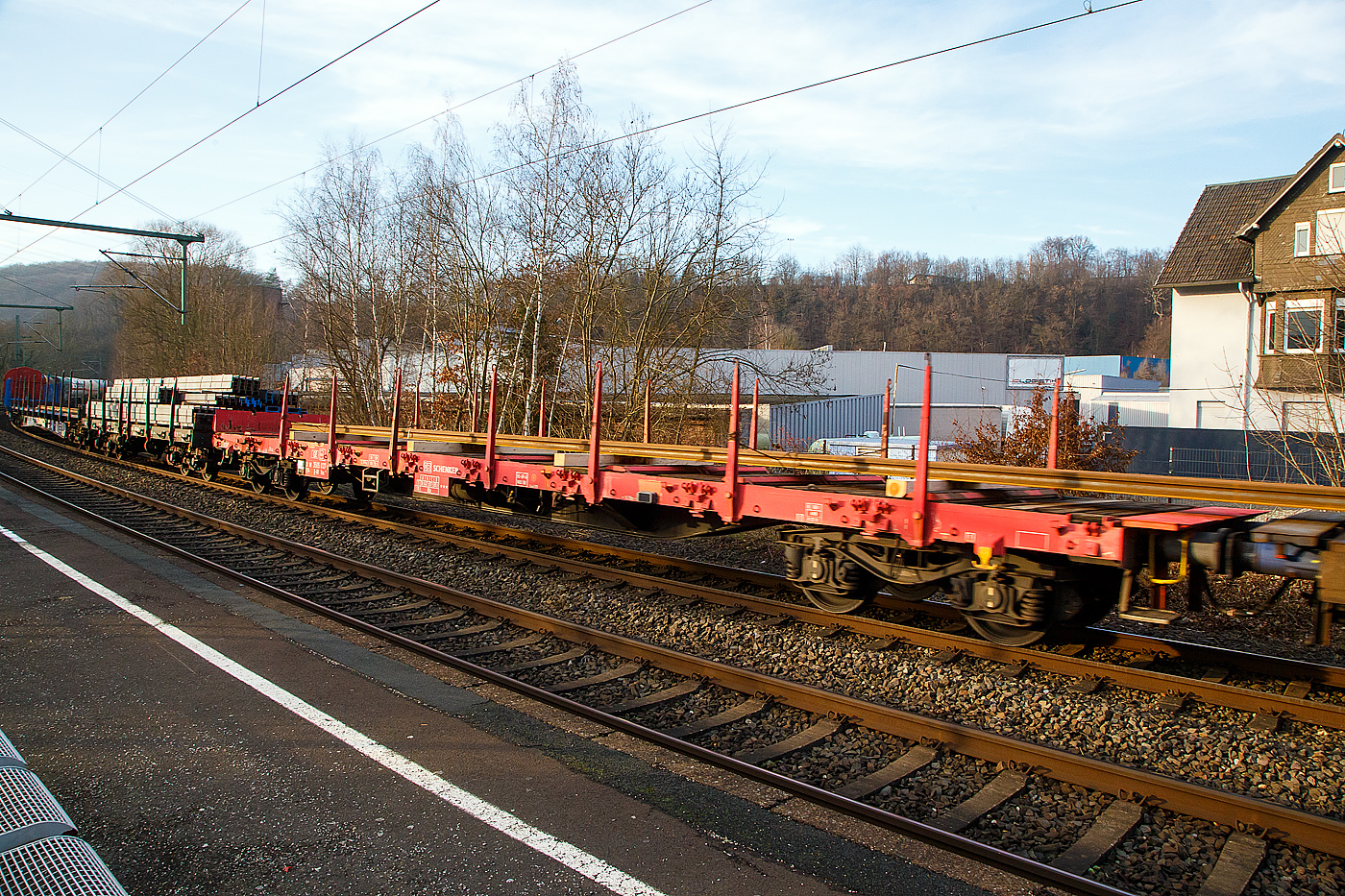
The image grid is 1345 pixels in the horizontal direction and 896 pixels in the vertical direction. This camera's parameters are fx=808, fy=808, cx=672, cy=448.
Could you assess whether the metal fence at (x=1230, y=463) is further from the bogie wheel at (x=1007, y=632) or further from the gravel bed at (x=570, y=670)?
the gravel bed at (x=570, y=670)

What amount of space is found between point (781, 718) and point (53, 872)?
12.3ft

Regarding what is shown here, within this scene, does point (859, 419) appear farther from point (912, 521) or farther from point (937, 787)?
point (937, 787)

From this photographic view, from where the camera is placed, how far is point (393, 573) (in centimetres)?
860

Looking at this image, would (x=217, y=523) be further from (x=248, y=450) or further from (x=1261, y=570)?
(x=1261, y=570)

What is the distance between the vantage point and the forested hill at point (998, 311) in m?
75.0

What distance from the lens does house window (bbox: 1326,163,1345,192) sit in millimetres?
23766

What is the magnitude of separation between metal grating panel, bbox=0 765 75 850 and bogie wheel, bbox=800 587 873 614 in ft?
17.4

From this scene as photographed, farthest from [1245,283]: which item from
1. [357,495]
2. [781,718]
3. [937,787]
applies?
[937,787]

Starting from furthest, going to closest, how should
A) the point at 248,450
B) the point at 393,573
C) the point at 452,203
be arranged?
the point at 452,203 < the point at 248,450 < the point at 393,573

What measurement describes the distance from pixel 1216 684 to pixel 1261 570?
1.03 metres

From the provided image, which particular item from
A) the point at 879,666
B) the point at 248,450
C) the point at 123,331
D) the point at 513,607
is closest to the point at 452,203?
the point at 248,450

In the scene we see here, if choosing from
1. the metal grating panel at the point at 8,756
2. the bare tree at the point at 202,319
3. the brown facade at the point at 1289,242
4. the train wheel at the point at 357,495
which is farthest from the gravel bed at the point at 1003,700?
the bare tree at the point at 202,319

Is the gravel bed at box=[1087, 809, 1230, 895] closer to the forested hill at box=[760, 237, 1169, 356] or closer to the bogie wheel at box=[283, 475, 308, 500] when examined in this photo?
the bogie wheel at box=[283, 475, 308, 500]

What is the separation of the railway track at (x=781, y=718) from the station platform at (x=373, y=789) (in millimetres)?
302
